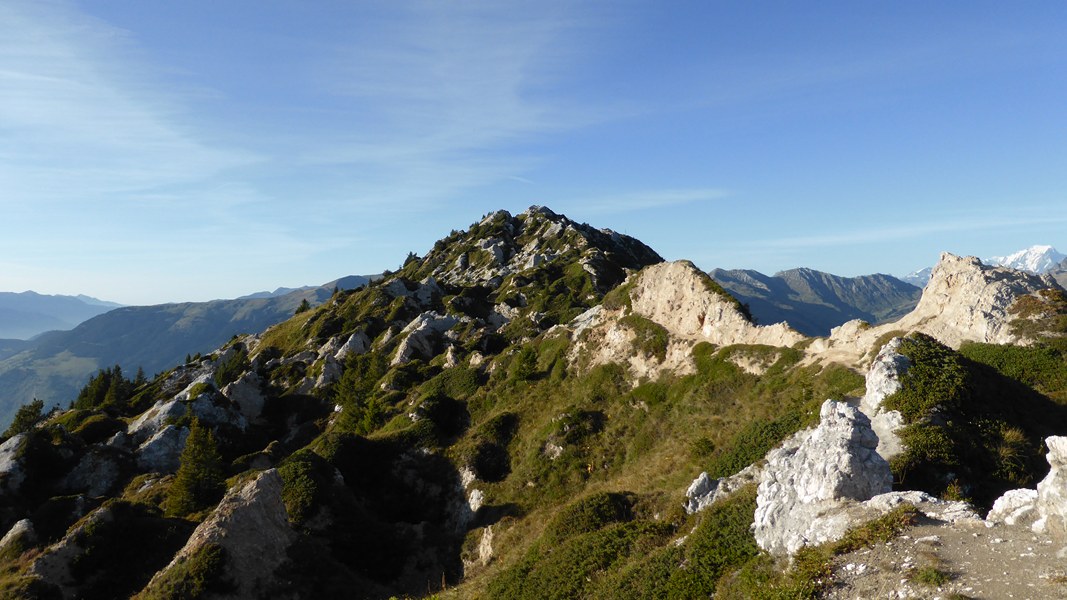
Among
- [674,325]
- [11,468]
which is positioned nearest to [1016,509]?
[674,325]

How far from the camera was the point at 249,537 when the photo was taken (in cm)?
3197

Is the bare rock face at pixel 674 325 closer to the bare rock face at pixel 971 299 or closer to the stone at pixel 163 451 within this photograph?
Result: the bare rock face at pixel 971 299

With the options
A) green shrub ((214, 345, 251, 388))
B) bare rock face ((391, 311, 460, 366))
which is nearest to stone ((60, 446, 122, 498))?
bare rock face ((391, 311, 460, 366))

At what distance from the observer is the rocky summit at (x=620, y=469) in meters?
17.3

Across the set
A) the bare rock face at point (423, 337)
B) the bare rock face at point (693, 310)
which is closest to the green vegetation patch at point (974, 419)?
the bare rock face at point (693, 310)

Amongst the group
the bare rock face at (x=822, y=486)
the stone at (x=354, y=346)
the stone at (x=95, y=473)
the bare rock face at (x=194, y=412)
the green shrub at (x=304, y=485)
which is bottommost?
the stone at (x=95, y=473)

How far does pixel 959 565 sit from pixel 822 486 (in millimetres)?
5508

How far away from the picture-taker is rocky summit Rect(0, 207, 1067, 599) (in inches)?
681

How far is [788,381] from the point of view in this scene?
3794 centimetres

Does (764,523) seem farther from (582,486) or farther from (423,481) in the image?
(423,481)

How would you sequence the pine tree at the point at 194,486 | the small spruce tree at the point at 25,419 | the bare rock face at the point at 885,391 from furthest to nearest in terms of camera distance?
the small spruce tree at the point at 25,419 < the pine tree at the point at 194,486 < the bare rock face at the point at 885,391

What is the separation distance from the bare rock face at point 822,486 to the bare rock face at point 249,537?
2808 cm

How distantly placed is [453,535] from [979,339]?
4048 cm

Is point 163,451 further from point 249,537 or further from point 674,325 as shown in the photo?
point 674,325
